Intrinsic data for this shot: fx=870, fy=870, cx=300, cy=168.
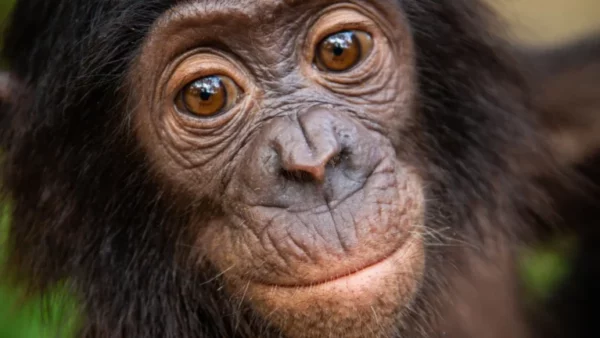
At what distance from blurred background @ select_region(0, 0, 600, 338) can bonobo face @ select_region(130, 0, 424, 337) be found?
0.83 m

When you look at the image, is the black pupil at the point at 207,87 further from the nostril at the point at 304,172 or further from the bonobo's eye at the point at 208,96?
the nostril at the point at 304,172

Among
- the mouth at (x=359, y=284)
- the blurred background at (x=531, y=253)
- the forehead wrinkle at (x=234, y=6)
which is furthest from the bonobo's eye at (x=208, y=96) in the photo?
the blurred background at (x=531, y=253)

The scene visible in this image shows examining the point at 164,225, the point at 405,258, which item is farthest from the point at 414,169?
the point at 164,225

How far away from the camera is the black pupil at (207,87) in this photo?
3045 millimetres

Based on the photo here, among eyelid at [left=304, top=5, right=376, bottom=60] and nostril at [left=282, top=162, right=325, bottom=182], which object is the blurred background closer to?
eyelid at [left=304, top=5, right=376, bottom=60]

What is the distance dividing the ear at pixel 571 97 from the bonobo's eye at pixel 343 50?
4.47ft

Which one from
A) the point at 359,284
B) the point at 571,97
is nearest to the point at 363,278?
the point at 359,284

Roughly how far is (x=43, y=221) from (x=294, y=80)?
3.65ft

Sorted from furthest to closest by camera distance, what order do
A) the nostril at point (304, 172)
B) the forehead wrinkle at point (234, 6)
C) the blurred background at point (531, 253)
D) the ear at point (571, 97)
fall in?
the ear at point (571, 97)
the blurred background at point (531, 253)
the forehead wrinkle at point (234, 6)
the nostril at point (304, 172)

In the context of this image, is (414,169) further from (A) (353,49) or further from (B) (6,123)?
(B) (6,123)

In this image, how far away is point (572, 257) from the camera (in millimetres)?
4617

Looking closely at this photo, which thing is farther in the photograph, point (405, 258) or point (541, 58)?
point (541, 58)

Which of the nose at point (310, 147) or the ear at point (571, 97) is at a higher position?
the nose at point (310, 147)

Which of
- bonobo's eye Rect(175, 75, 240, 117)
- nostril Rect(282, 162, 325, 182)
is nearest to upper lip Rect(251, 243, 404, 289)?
nostril Rect(282, 162, 325, 182)
